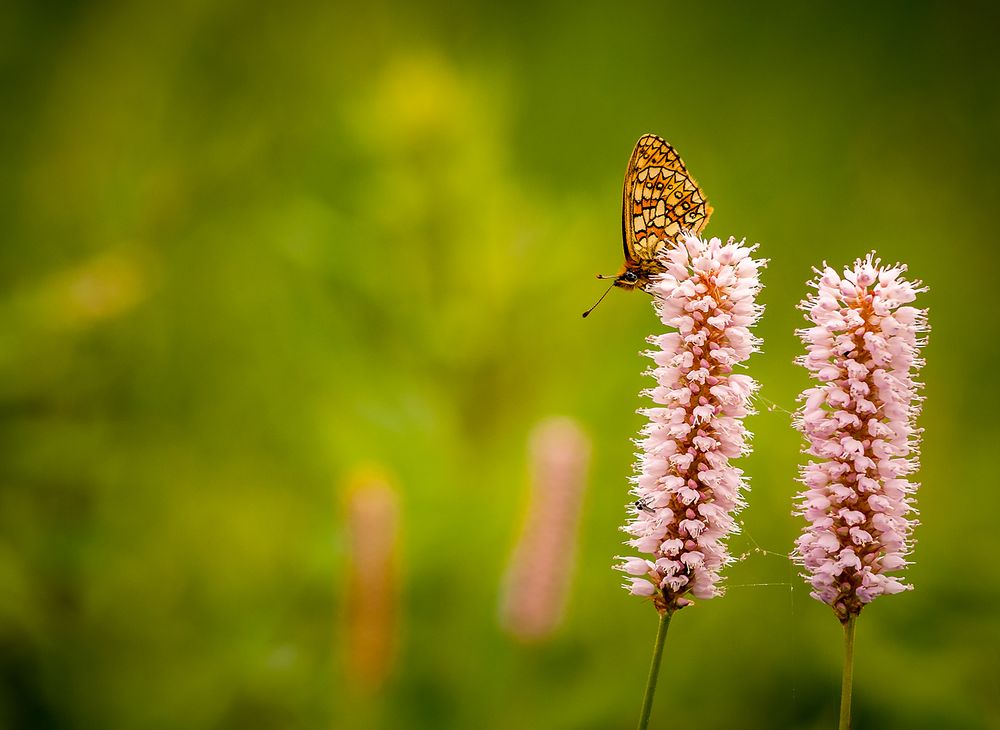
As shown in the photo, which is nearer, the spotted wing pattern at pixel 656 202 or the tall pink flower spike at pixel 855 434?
the tall pink flower spike at pixel 855 434

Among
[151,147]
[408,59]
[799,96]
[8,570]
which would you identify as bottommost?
[8,570]

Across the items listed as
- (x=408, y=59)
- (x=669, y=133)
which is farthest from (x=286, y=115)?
(x=669, y=133)

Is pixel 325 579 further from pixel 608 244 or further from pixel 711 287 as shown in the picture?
pixel 711 287

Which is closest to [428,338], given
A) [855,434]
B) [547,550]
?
[547,550]

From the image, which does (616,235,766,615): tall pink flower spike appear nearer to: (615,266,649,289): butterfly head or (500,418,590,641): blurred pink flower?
(615,266,649,289): butterfly head

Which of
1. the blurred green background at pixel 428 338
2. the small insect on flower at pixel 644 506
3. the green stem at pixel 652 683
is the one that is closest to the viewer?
the green stem at pixel 652 683

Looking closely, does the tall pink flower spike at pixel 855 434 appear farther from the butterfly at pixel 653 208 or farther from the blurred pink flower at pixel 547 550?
the blurred pink flower at pixel 547 550

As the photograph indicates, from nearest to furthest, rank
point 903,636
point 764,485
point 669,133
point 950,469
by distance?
1. point 903,636
2. point 764,485
3. point 950,469
4. point 669,133

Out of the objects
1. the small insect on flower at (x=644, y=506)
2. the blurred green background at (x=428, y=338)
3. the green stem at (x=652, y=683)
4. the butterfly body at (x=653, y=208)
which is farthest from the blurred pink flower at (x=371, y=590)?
the green stem at (x=652, y=683)
